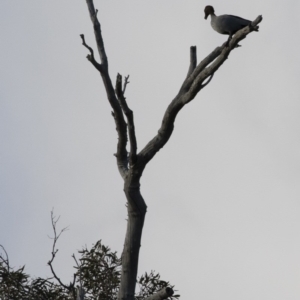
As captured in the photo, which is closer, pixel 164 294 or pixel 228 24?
pixel 164 294

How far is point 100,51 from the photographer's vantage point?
6.56m

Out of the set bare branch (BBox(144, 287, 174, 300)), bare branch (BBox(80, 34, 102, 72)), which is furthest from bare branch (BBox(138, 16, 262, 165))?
bare branch (BBox(144, 287, 174, 300))

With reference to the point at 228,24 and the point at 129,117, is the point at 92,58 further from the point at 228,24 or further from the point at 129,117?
the point at 228,24

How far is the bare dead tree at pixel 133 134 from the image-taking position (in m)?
5.99

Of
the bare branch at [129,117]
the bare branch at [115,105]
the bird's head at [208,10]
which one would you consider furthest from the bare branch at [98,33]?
the bird's head at [208,10]

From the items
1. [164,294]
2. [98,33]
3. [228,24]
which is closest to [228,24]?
[228,24]

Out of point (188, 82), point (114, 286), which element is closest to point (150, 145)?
point (188, 82)

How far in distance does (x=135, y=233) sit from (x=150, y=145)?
792 millimetres

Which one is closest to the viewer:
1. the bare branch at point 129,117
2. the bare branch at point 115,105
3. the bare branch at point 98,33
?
the bare branch at point 129,117

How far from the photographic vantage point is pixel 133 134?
19.7 feet

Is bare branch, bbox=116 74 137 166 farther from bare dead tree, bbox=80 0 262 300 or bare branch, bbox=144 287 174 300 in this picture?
bare branch, bbox=144 287 174 300

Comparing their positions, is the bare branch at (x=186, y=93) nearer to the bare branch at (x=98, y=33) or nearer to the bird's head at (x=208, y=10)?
the bare branch at (x=98, y=33)

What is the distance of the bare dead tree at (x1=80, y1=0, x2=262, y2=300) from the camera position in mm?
5988

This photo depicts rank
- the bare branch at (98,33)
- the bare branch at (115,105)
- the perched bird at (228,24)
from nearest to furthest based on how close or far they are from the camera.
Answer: the bare branch at (115,105)
the perched bird at (228,24)
the bare branch at (98,33)
